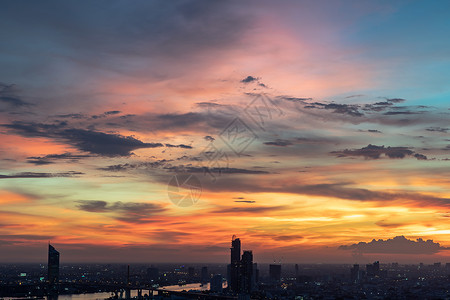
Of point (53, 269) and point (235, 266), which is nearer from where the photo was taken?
point (235, 266)

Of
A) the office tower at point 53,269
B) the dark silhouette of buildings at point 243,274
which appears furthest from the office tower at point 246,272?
the office tower at point 53,269

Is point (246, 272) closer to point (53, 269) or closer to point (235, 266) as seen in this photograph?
point (235, 266)

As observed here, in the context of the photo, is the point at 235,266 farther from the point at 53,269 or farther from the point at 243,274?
the point at 53,269

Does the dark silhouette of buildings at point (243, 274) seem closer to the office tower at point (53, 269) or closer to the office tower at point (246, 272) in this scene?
the office tower at point (246, 272)

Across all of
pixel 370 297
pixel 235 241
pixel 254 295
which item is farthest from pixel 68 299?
pixel 370 297

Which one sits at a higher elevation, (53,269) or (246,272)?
(246,272)

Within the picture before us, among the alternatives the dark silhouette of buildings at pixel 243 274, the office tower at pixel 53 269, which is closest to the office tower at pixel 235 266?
the dark silhouette of buildings at pixel 243 274

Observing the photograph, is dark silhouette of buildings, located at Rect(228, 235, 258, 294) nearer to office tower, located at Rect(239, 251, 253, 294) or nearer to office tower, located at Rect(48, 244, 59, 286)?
office tower, located at Rect(239, 251, 253, 294)

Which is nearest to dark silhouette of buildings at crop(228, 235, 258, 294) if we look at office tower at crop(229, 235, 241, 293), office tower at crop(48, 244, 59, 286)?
office tower at crop(229, 235, 241, 293)

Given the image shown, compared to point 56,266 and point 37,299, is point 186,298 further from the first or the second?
point 56,266

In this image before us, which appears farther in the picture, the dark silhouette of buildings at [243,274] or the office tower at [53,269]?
the office tower at [53,269]

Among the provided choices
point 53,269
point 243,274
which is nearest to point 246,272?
point 243,274
